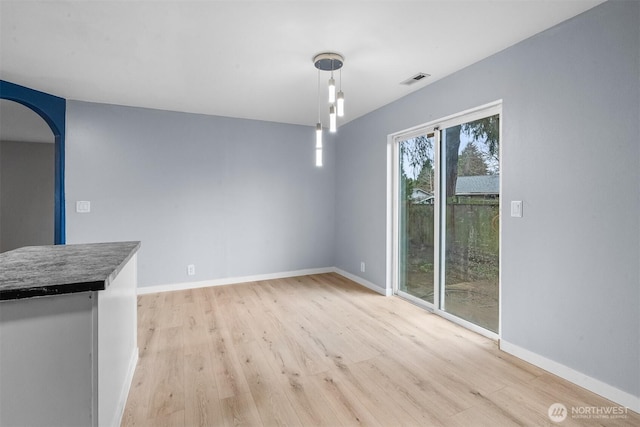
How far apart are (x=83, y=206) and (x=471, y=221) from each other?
4.40 m

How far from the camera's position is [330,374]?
2.13 m

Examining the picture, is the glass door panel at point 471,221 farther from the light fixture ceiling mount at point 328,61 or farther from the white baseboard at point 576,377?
the light fixture ceiling mount at point 328,61

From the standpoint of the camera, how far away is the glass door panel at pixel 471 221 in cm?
270

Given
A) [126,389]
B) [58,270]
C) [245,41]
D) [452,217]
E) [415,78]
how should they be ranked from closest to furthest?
[58,270], [126,389], [245,41], [415,78], [452,217]

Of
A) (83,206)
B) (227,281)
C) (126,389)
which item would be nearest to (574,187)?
(126,389)

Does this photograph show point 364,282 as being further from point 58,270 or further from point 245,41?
point 58,270

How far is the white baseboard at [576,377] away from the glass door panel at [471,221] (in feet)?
1.14

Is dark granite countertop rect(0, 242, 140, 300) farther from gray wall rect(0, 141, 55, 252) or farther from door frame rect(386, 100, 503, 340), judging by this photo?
gray wall rect(0, 141, 55, 252)

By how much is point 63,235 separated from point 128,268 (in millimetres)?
2441

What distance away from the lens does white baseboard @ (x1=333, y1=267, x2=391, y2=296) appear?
3.92 m

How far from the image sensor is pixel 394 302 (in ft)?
12.0

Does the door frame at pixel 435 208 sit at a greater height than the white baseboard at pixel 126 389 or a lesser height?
greater

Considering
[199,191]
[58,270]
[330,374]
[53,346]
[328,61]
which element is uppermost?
[328,61]

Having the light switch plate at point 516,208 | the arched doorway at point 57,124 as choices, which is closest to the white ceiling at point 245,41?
the arched doorway at point 57,124
